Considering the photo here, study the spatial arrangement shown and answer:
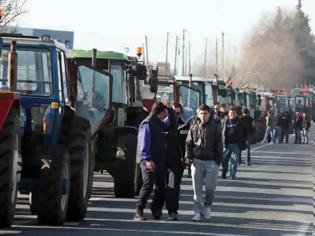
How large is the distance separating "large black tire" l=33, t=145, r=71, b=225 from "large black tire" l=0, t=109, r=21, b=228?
869 mm

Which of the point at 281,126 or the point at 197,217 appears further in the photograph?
the point at 281,126

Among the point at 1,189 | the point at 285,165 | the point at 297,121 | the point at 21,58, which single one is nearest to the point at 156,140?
the point at 21,58

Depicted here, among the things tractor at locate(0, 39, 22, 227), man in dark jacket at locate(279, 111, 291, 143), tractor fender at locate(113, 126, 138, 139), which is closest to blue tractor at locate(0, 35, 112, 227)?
tractor at locate(0, 39, 22, 227)

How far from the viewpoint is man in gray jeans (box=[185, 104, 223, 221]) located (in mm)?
18094

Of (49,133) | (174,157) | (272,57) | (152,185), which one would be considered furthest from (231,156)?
(272,57)

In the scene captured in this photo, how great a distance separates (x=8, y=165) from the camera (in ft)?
46.8

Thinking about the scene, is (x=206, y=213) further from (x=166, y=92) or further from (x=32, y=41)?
(x=166, y=92)

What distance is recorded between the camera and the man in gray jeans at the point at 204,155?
18.1 metres

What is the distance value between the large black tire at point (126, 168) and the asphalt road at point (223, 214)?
0.30 metres

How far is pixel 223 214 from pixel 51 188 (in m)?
4.74

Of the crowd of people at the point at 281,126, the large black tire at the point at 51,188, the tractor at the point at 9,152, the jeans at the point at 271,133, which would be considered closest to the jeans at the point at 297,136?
the crowd of people at the point at 281,126

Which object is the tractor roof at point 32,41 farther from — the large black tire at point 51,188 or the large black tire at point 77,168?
the large black tire at point 51,188

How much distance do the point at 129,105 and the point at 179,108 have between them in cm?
101

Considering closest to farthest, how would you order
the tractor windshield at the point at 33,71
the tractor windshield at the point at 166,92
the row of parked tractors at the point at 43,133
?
1. the row of parked tractors at the point at 43,133
2. the tractor windshield at the point at 33,71
3. the tractor windshield at the point at 166,92
